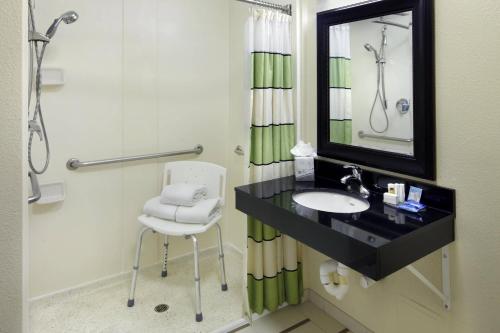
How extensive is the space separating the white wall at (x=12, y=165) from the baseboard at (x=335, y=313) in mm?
1625

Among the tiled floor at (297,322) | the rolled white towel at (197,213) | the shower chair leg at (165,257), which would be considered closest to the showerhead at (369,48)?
the rolled white towel at (197,213)

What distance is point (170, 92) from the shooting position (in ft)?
8.22

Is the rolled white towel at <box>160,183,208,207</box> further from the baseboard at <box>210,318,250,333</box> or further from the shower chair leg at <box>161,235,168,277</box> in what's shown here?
the baseboard at <box>210,318,250,333</box>

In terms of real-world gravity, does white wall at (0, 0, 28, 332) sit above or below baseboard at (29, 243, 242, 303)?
above

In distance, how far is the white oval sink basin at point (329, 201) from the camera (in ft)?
5.34

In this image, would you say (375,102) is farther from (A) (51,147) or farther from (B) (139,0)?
(A) (51,147)

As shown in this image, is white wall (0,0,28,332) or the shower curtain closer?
white wall (0,0,28,332)

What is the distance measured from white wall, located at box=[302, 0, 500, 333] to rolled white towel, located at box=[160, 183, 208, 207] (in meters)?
1.28

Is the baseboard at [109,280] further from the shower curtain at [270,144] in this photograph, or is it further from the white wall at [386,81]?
the white wall at [386,81]

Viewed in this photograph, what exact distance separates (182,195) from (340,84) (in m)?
1.12

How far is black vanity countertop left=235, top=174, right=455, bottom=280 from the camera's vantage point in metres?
1.15

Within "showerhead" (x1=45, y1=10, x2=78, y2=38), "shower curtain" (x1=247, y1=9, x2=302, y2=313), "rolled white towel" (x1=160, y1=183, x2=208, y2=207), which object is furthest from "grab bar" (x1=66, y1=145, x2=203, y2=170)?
"shower curtain" (x1=247, y1=9, x2=302, y2=313)

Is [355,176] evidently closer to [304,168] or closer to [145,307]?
[304,168]

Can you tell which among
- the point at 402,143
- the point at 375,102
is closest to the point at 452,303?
the point at 402,143
